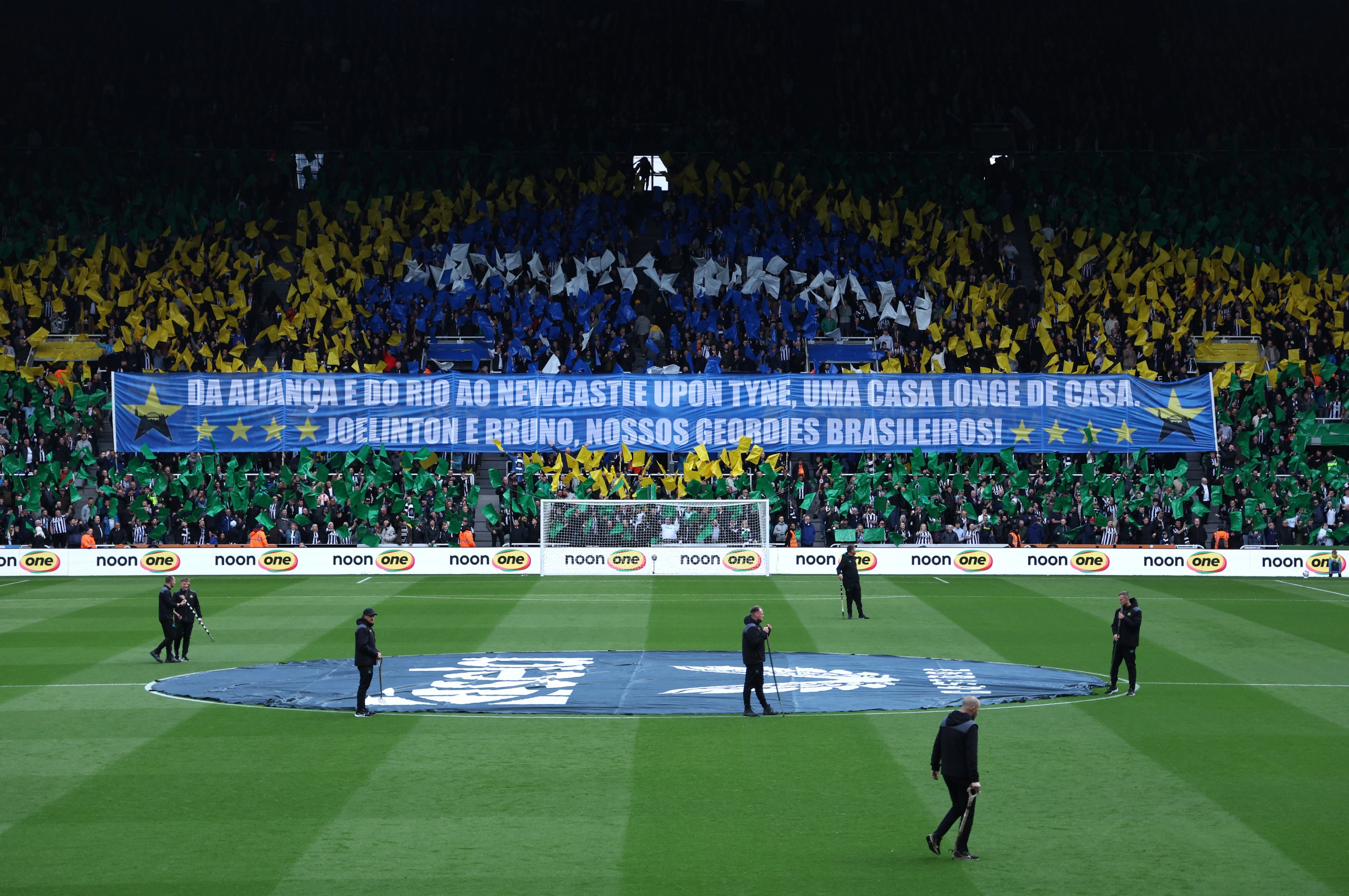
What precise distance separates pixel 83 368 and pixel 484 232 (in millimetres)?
15343

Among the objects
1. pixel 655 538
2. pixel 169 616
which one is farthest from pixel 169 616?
pixel 655 538

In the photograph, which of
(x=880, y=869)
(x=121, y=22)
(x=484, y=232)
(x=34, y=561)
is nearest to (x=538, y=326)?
(x=484, y=232)

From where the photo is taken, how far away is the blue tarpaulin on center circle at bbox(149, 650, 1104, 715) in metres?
21.3

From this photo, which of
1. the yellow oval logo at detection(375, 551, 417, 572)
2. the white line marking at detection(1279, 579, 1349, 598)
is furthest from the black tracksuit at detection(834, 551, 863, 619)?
the yellow oval logo at detection(375, 551, 417, 572)

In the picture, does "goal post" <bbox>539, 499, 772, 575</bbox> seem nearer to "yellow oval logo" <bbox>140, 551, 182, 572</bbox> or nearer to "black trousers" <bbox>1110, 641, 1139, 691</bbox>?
"yellow oval logo" <bbox>140, 551, 182, 572</bbox>

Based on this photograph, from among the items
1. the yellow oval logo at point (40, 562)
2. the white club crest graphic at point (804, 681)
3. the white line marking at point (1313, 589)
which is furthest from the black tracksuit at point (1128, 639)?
the yellow oval logo at point (40, 562)

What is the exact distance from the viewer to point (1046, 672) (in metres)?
24.4

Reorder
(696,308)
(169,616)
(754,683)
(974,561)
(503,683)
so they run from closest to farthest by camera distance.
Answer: (754,683)
(503,683)
(169,616)
(974,561)
(696,308)

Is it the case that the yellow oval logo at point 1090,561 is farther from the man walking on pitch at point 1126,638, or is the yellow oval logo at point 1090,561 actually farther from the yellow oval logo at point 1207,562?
the man walking on pitch at point 1126,638

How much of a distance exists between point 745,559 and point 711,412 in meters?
7.22

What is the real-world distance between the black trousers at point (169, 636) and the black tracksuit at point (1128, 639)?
1606 centimetres

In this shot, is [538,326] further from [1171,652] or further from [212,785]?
[212,785]

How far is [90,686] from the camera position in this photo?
23125 millimetres

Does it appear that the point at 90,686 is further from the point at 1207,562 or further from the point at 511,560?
the point at 1207,562
